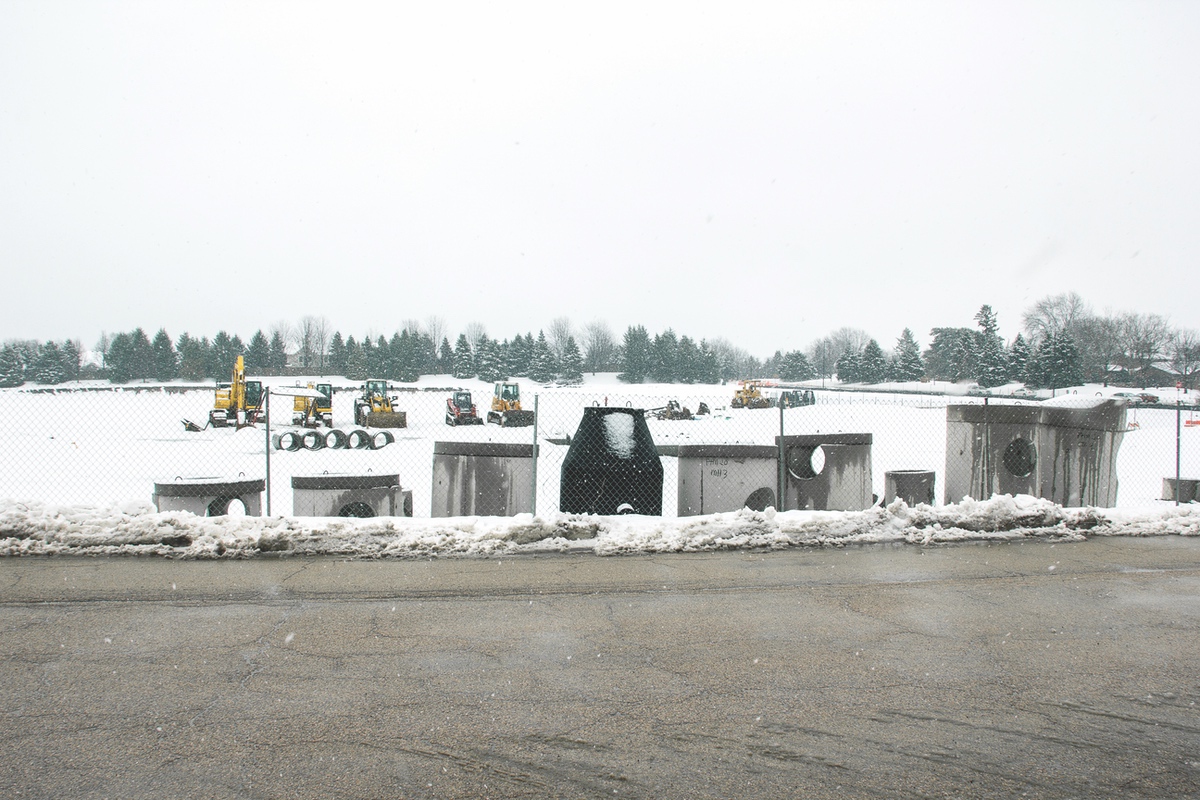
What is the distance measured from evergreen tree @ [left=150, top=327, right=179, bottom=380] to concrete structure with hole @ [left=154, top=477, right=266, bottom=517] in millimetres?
98044

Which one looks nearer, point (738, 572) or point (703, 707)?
point (703, 707)

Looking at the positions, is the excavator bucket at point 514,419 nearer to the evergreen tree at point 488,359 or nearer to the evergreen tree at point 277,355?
the evergreen tree at point 488,359

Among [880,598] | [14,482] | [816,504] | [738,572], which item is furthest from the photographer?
→ [14,482]

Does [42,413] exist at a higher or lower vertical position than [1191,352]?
lower

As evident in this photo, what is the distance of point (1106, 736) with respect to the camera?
3.04m

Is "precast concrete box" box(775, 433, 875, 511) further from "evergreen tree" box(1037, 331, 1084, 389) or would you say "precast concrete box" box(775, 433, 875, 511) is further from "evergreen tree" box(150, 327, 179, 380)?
"evergreen tree" box(150, 327, 179, 380)

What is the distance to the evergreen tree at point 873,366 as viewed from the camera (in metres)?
85.9

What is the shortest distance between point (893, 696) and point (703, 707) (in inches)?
37.3

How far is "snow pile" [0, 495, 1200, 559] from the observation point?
6.25 meters

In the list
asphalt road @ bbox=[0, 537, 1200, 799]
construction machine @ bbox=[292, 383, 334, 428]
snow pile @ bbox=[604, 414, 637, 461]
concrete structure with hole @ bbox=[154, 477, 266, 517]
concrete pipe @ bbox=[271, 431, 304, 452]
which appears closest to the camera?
asphalt road @ bbox=[0, 537, 1200, 799]

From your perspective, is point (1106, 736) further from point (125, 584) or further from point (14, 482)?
point (14, 482)

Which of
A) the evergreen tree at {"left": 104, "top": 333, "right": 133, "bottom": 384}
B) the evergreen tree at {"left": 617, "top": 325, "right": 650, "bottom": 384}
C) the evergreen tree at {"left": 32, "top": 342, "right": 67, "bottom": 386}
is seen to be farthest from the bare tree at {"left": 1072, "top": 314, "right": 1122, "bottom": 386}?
the evergreen tree at {"left": 32, "top": 342, "right": 67, "bottom": 386}

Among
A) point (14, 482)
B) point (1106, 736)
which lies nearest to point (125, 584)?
point (1106, 736)

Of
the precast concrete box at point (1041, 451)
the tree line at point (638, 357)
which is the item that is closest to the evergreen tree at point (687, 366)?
the tree line at point (638, 357)
